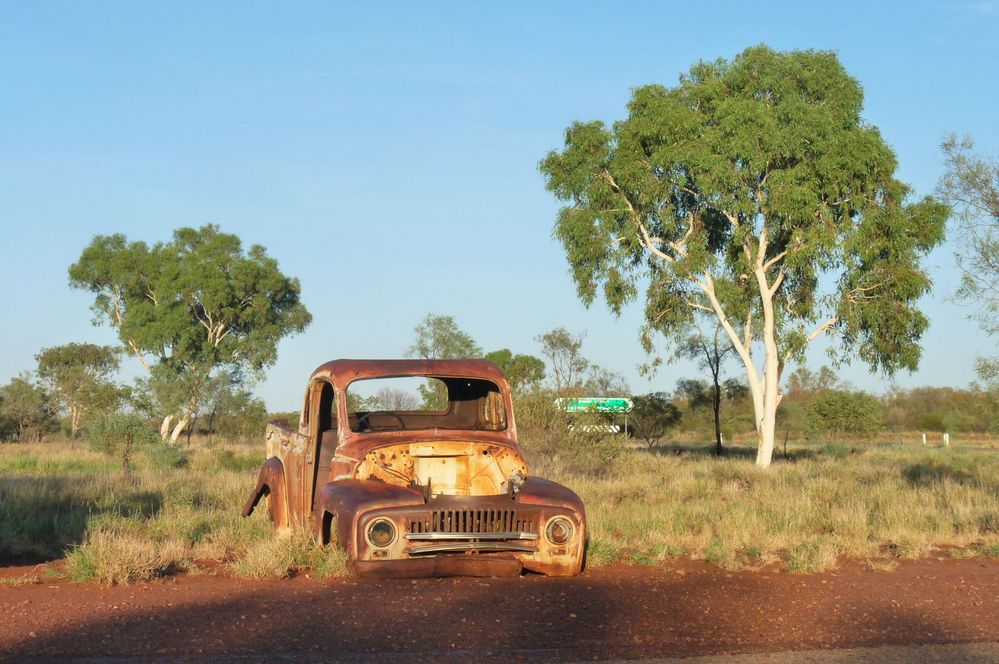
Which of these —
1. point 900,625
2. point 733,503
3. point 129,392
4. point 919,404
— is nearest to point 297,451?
point 900,625

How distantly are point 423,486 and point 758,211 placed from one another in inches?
784

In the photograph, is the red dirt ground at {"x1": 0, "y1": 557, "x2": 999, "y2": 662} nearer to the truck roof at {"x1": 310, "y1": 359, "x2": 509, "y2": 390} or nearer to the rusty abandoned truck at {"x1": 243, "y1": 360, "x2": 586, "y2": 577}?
the rusty abandoned truck at {"x1": 243, "y1": 360, "x2": 586, "y2": 577}

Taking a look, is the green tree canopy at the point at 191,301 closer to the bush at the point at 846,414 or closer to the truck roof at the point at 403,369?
the bush at the point at 846,414

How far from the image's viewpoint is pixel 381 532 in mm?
8555

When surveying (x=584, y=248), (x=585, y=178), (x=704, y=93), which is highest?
(x=704, y=93)

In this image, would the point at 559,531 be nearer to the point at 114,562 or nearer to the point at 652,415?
the point at 114,562

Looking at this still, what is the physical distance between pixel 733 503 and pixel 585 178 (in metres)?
14.6

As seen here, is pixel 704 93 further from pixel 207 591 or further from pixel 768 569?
pixel 207 591

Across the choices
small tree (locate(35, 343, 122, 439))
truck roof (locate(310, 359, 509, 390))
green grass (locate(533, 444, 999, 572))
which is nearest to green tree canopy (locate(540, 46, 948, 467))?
green grass (locate(533, 444, 999, 572))

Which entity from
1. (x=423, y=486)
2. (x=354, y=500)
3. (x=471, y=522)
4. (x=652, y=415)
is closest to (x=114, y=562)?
(x=354, y=500)

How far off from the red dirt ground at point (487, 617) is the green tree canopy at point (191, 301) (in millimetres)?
35114

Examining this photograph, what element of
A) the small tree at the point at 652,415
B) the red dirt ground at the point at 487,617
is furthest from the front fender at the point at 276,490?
the small tree at the point at 652,415

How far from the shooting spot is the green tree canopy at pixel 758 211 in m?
26.3

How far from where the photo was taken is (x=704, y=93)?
2750 cm
